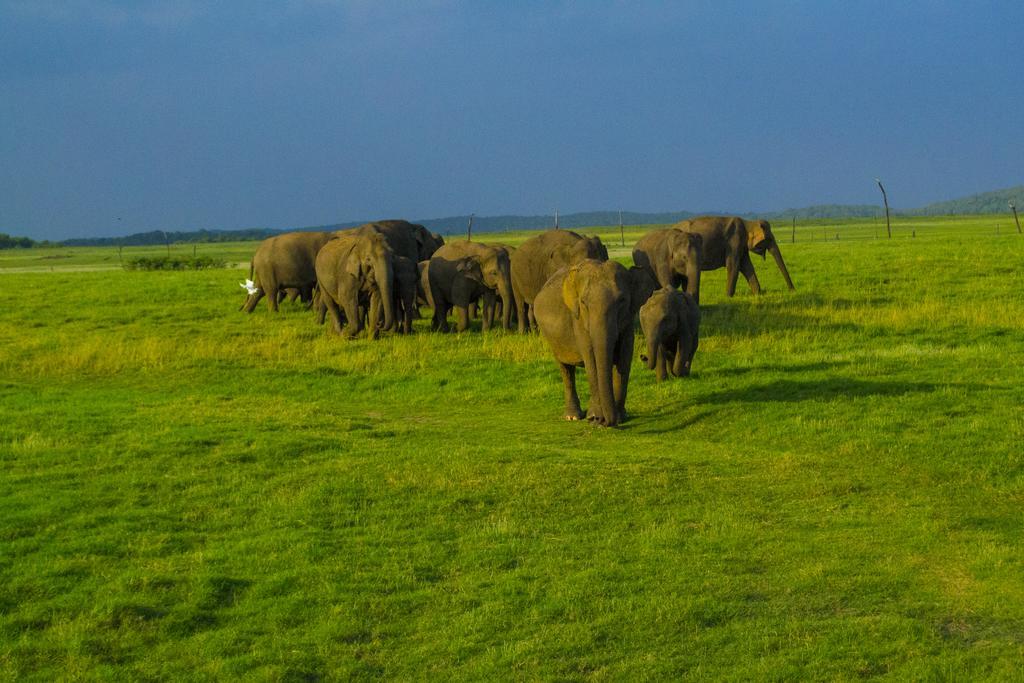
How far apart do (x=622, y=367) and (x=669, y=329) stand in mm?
2564

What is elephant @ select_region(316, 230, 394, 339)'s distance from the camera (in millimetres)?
26781

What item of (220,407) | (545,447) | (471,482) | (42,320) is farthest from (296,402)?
(42,320)

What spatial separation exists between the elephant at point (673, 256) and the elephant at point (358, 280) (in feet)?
21.9

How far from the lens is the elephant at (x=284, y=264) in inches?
1319

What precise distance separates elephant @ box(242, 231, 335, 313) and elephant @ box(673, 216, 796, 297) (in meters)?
10.4

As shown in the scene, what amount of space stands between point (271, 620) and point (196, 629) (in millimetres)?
553

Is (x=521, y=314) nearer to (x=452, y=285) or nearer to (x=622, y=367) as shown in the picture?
(x=452, y=285)

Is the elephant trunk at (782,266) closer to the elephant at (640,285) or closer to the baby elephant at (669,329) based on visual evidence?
the baby elephant at (669,329)

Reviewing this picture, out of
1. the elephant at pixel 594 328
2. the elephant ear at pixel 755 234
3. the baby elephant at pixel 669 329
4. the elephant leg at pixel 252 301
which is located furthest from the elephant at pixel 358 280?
the elephant ear at pixel 755 234

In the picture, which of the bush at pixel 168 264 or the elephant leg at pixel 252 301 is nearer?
the elephant leg at pixel 252 301

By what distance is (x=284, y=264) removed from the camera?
33500 millimetres

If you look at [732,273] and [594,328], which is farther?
[732,273]

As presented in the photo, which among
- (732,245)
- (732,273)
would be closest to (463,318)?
(732,273)

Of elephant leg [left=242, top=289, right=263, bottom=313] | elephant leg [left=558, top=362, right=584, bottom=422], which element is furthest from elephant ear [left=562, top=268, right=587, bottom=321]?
elephant leg [left=242, top=289, right=263, bottom=313]
